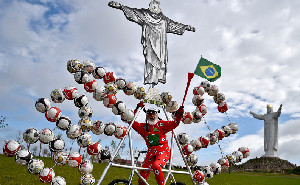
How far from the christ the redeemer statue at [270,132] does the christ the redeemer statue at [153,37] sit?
30.4 meters

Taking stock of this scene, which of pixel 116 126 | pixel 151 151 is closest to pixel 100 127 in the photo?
pixel 116 126

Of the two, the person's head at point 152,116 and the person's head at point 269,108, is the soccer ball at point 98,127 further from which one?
the person's head at point 269,108

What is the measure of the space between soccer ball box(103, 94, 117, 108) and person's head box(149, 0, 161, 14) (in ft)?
10.6

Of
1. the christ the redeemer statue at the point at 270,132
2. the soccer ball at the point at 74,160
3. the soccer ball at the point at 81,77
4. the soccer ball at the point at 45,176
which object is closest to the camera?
the soccer ball at the point at 45,176

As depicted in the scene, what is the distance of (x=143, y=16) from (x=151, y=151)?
4.13 meters

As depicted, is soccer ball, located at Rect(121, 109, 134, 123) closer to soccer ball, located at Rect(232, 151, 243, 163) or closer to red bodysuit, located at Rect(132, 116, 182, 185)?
red bodysuit, located at Rect(132, 116, 182, 185)

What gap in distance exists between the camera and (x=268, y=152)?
113 feet

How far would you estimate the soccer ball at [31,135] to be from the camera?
5723 mm

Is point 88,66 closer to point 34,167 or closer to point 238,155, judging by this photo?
point 34,167

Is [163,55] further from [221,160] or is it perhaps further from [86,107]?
[221,160]

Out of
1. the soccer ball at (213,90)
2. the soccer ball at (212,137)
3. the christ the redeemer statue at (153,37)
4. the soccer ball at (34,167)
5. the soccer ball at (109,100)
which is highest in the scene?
the christ the redeemer statue at (153,37)

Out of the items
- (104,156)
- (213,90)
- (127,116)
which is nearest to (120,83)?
(127,116)

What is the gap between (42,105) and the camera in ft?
20.0

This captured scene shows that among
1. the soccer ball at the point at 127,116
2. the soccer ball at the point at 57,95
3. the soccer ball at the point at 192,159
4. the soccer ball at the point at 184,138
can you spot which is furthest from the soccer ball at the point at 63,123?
the soccer ball at the point at 192,159
